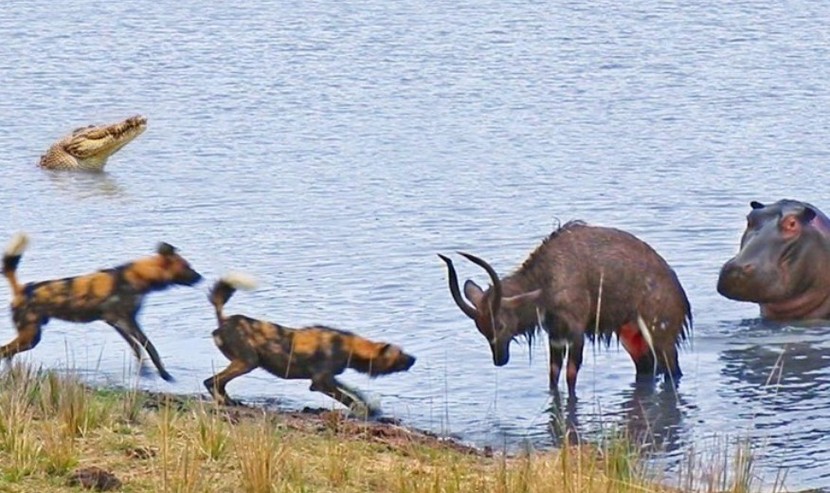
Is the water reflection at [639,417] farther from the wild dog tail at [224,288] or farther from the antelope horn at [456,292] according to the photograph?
the wild dog tail at [224,288]

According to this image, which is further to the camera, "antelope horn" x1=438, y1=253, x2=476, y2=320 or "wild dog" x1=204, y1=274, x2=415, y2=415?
"wild dog" x1=204, y1=274, x2=415, y2=415

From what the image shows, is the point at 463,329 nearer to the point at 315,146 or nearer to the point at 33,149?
the point at 315,146

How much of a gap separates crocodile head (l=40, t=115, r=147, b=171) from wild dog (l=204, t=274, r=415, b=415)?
345 inches

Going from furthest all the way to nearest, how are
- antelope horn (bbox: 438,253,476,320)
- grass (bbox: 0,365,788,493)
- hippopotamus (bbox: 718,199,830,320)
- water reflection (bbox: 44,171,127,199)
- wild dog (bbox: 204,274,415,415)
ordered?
water reflection (bbox: 44,171,127,199)
hippopotamus (bbox: 718,199,830,320)
wild dog (bbox: 204,274,415,415)
antelope horn (bbox: 438,253,476,320)
grass (bbox: 0,365,788,493)

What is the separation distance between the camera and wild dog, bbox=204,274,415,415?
1046cm

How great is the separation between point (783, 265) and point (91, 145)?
866cm

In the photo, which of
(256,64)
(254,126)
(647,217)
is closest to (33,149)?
(254,126)

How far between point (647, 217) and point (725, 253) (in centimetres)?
133

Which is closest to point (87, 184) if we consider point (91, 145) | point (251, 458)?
point (91, 145)

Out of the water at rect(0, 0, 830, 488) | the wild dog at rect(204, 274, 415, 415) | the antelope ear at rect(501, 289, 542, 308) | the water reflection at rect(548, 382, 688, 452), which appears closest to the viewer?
the water reflection at rect(548, 382, 688, 452)

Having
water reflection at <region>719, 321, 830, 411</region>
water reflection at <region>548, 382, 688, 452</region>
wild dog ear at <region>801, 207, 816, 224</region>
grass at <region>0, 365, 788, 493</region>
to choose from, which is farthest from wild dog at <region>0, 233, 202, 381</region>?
wild dog ear at <region>801, 207, 816, 224</region>

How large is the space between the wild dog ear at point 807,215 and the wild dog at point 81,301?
164 inches

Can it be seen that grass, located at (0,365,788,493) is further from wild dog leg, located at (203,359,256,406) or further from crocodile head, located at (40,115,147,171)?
crocodile head, located at (40,115,147,171)

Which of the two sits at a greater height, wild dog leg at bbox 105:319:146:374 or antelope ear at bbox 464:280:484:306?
antelope ear at bbox 464:280:484:306
